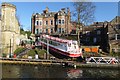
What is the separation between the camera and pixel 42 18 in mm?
75438

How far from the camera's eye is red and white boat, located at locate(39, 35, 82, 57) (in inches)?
2164

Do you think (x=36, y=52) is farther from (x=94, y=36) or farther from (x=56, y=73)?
(x=56, y=73)

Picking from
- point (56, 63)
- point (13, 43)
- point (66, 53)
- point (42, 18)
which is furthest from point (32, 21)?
point (56, 63)

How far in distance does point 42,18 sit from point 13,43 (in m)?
16.0

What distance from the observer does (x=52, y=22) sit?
75.1 meters

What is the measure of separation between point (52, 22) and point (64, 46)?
18.8m

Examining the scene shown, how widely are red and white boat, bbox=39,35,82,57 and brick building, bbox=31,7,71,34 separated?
10174 mm

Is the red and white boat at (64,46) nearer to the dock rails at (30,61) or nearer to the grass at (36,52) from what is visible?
the grass at (36,52)

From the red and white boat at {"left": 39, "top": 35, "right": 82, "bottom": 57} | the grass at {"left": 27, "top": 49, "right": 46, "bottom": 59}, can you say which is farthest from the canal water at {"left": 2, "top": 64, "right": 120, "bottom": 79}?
the grass at {"left": 27, "top": 49, "right": 46, "bottom": 59}

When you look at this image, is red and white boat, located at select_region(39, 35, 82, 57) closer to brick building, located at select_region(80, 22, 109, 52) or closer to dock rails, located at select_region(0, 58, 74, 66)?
dock rails, located at select_region(0, 58, 74, 66)

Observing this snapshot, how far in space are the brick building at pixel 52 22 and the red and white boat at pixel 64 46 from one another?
33.4 ft

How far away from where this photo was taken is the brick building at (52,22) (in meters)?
73.4

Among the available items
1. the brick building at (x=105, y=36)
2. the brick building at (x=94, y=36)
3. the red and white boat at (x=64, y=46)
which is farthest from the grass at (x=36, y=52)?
the brick building at (x=105, y=36)

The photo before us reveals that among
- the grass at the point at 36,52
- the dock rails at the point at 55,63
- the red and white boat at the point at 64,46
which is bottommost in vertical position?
the dock rails at the point at 55,63
